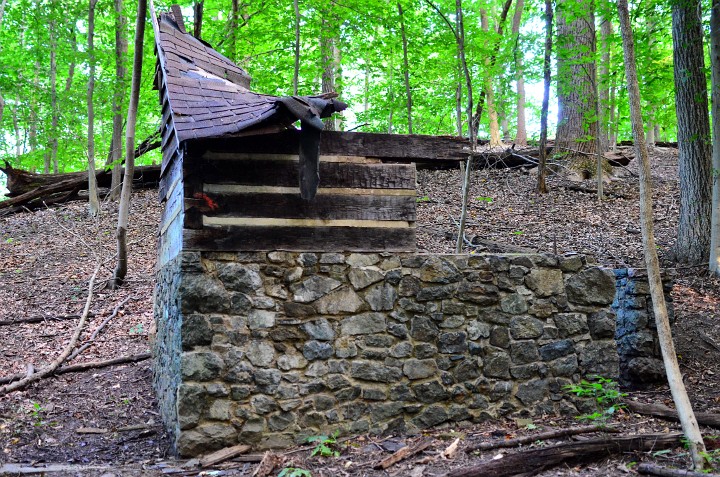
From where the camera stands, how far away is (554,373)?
537 centimetres

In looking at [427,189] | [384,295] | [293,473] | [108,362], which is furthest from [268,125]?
[427,189]

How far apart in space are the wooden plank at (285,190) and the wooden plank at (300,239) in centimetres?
32

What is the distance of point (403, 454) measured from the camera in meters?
4.51

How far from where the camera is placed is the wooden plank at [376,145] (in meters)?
4.91

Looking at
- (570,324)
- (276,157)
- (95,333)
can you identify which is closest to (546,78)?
(570,324)

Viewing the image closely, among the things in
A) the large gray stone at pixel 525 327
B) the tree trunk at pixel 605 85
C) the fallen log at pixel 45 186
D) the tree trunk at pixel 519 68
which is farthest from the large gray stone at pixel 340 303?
the fallen log at pixel 45 186

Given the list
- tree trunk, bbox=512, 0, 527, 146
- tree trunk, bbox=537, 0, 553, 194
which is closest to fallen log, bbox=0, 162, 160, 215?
tree trunk, bbox=512, 0, 527, 146

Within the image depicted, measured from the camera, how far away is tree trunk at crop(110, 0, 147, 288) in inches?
344

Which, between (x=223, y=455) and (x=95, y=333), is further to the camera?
(x=95, y=333)

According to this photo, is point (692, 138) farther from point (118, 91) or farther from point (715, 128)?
point (118, 91)

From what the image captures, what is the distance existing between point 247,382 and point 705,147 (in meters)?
7.71

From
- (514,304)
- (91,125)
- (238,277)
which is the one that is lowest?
(514,304)

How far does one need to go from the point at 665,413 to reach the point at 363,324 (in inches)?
114

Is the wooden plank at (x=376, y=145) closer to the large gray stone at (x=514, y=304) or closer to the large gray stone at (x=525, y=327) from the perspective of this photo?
the large gray stone at (x=514, y=304)
